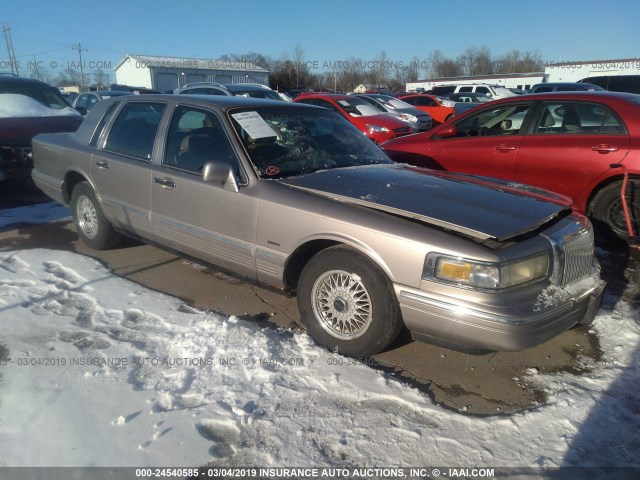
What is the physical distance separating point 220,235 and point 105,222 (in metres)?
1.80

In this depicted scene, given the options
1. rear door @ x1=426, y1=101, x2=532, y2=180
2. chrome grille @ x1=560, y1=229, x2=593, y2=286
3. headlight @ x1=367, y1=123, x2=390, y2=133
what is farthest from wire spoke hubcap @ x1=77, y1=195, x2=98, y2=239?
headlight @ x1=367, y1=123, x2=390, y2=133

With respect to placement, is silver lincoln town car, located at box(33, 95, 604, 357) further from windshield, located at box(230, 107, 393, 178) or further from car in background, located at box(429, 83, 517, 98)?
car in background, located at box(429, 83, 517, 98)

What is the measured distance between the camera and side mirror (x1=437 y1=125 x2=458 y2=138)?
6184 millimetres

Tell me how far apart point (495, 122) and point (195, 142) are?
147 inches

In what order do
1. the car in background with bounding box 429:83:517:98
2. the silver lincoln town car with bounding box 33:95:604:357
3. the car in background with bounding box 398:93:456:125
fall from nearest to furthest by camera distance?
the silver lincoln town car with bounding box 33:95:604:357 < the car in background with bounding box 398:93:456:125 < the car in background with bounding box 429:83:517:98

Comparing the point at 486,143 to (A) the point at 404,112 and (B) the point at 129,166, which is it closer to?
(B) the point at 129,166

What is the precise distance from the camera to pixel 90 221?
16.9 ft

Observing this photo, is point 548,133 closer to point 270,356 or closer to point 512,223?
point 512,223

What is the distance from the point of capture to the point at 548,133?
218 inches

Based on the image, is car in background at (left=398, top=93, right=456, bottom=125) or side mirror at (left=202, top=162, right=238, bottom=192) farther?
car in background at (left=398, top=93, right=456, bottom=125)

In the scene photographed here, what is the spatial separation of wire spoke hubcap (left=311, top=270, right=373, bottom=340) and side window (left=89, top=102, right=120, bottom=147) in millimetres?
2989

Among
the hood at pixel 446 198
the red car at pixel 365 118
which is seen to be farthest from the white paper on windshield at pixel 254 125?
the red car at pixel 365 118

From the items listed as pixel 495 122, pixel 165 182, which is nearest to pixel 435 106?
pixel 495 122

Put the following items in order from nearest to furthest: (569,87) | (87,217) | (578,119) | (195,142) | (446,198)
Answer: (446,198), (195,142), (87,217), (578,119), (569,87)
